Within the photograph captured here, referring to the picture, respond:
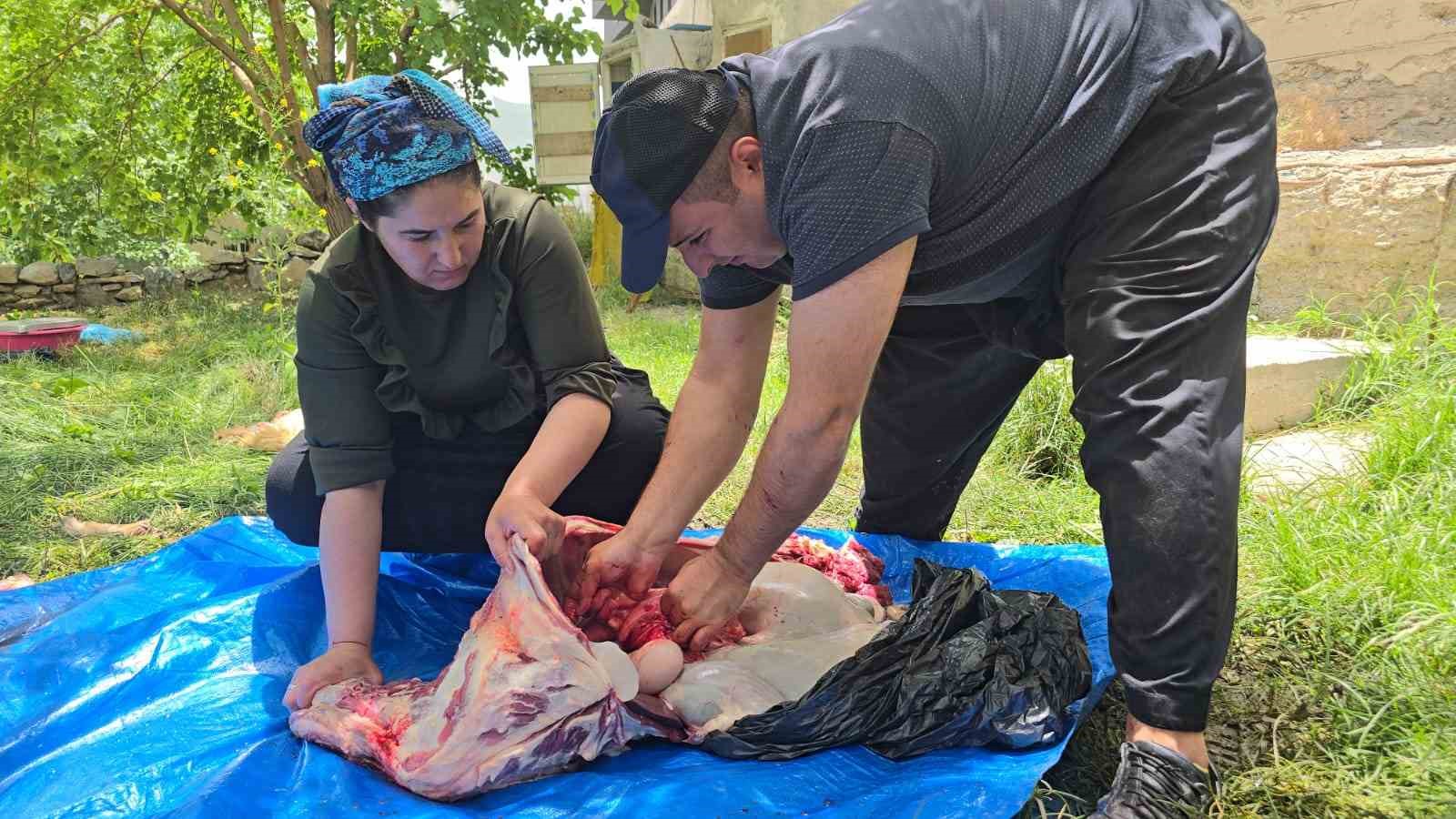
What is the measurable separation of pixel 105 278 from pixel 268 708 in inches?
420

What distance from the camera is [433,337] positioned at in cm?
267

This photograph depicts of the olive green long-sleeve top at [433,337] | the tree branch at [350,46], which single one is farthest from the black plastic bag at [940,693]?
the tree branch at [350,46]

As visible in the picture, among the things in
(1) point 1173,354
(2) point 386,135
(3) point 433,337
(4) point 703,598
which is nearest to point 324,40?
(3) point 433,337

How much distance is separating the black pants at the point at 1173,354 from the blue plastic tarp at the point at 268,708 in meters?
0.32

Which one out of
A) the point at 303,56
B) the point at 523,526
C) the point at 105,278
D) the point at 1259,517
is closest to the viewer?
the point at 523,526

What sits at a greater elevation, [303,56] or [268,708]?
[303,56]

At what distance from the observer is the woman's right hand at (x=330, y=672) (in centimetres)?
234

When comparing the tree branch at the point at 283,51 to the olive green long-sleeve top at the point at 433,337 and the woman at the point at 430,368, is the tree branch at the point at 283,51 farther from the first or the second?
the olive green long-sleeve top at the point at 433,337

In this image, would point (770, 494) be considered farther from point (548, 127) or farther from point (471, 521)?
point (548, 127)

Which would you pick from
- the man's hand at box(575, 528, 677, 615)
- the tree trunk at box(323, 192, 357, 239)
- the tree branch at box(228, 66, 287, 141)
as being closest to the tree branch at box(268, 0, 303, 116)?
the tree branch at box(228, 66, 287, 141)

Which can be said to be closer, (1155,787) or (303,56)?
(1155,787)

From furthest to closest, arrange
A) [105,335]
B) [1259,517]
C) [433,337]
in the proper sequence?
[105,335] → [1259,517] → [433,337]

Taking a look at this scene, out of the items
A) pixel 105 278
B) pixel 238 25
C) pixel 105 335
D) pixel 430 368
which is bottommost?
pixel 105 278

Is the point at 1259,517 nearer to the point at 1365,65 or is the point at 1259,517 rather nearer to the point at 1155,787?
the point at 1155,787
